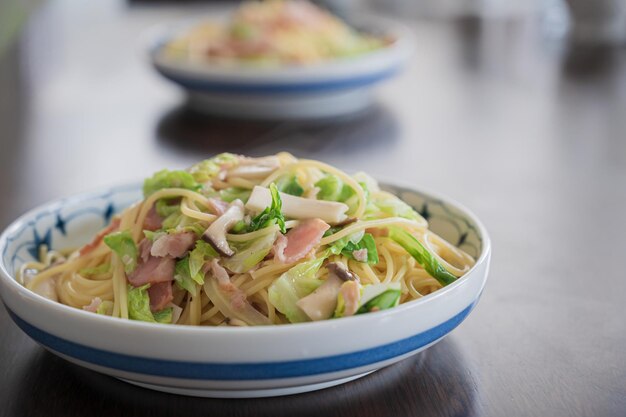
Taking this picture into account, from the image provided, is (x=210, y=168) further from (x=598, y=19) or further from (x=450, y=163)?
(x=598, y=19)

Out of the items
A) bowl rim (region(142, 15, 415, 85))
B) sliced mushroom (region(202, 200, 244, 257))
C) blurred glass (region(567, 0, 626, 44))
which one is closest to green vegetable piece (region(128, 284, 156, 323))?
sliced mushroom (region(202, 200, 244, 257))

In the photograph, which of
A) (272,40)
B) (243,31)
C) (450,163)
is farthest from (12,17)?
(450,163)

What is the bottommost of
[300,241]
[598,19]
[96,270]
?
[598,19]

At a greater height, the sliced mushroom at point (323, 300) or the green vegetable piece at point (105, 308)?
the sliced mushroom at point (323, 300)

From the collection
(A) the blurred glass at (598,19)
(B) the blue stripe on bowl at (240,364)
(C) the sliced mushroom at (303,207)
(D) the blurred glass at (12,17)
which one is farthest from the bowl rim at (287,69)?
(B) the blue stripe on bowl at (240,364)

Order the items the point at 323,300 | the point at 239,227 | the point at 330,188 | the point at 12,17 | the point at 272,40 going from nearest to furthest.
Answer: the point at 323,300, the point at 239,227, the point at 330,188, the point at 272,40, the point at 12,17

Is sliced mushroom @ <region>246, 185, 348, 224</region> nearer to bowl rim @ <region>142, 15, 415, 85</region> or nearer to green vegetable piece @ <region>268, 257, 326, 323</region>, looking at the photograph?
green vegetable piece @ <region>268, 257, 326, 323</region>

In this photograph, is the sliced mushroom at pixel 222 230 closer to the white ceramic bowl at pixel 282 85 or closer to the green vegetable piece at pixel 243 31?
the white ceramic bowl at pixel 282 85
